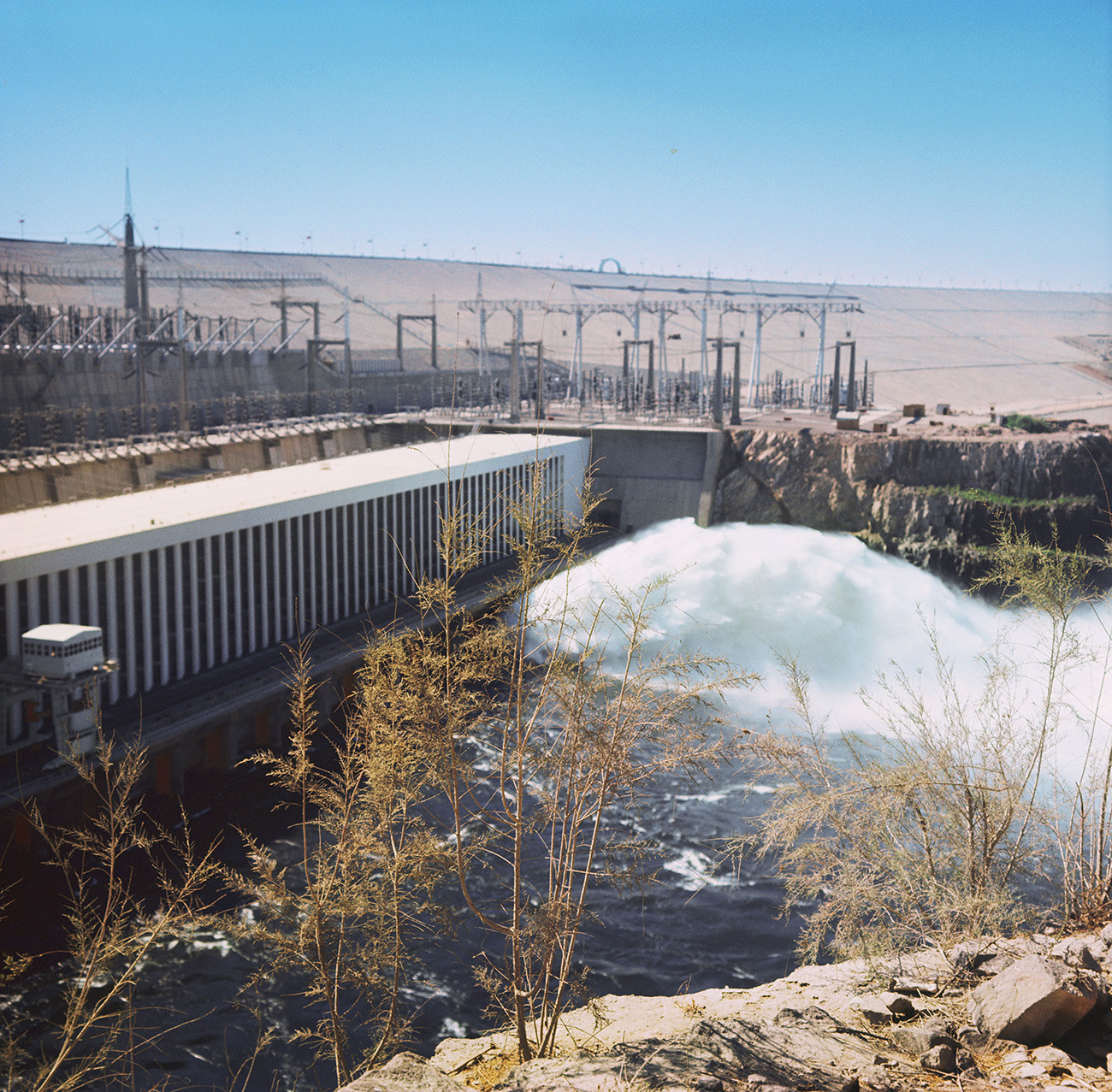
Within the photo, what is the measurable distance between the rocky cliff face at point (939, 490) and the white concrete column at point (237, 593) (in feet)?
78.6

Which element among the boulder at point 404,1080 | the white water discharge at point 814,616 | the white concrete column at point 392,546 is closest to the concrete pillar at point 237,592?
the white concrete column at point 392,546

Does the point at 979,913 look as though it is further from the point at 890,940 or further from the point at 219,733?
the point at 219,733

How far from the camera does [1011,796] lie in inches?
424

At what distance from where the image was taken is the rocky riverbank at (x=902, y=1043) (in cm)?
770

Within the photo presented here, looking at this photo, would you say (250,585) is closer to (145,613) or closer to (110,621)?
(145,613)

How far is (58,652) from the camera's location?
17984mm

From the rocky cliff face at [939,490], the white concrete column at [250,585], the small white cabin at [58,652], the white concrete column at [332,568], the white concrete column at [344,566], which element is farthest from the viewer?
the rocky cliff face at [939,490]

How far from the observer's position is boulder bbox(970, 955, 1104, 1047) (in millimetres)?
8023

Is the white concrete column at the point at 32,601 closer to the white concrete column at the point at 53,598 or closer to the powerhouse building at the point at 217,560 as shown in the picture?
the powerhouse building at the point at 217,560

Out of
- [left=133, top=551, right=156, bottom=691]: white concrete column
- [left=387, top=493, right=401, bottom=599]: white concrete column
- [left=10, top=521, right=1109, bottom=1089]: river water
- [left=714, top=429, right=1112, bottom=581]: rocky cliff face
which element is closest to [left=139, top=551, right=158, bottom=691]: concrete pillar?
[left=133, top=551, right=156, bottom=691]: white concrete column

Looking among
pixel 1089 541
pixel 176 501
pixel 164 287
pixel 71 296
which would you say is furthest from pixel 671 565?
pixel 164 287

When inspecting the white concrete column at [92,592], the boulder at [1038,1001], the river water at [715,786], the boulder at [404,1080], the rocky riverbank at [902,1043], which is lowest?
the river water at [715,786]

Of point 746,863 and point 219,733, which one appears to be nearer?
point 746,863

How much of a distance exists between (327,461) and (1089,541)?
2846 cm
